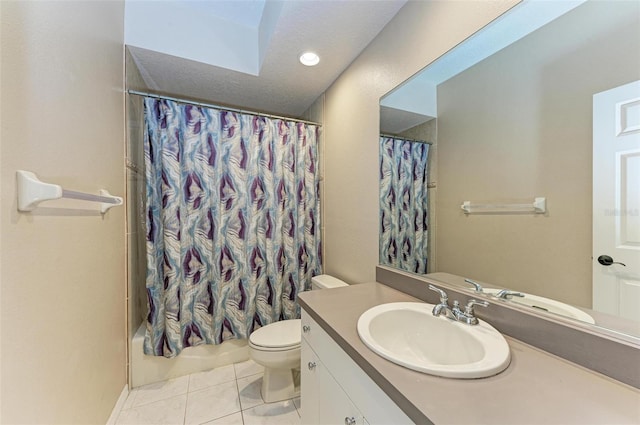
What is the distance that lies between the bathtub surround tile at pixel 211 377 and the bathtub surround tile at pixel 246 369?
0.03m

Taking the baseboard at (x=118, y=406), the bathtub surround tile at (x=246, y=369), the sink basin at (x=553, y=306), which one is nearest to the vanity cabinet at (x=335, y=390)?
the sink basin at (x=553, y=306)

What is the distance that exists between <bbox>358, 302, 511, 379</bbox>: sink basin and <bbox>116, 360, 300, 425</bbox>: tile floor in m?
0.95

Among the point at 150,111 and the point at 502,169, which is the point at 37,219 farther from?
the point at 502,169

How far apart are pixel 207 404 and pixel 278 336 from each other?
58 centimetres

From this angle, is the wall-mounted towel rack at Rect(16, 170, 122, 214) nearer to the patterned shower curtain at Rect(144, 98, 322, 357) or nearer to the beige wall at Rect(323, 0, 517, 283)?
the patterned shower curtain at Rect(144, 98, 322, 357)

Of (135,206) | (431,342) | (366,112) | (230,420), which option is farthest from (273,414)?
(366,112)

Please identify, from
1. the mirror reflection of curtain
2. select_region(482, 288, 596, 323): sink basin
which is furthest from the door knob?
the mirror reflection of curtain

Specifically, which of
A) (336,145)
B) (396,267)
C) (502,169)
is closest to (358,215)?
(396,267)

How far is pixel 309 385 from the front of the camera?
3.59 feet

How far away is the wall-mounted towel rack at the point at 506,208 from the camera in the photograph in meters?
0.79

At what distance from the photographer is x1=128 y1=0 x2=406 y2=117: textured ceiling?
1.33 metres

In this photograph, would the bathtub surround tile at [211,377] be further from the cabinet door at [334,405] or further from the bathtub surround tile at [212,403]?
the cabinet door at [334,405]

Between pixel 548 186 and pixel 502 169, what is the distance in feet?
0.53

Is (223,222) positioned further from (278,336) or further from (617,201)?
(617,201)
